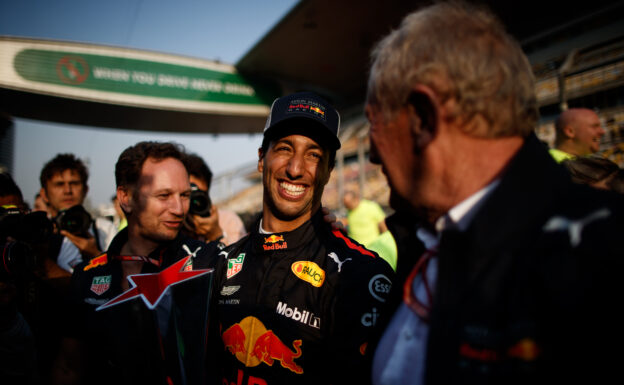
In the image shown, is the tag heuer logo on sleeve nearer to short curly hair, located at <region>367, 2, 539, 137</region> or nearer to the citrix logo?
the citrix logo

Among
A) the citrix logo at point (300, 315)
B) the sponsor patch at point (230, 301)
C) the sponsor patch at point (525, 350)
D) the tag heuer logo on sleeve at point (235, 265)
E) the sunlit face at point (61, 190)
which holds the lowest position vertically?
the citrix logo at point (300, 315)

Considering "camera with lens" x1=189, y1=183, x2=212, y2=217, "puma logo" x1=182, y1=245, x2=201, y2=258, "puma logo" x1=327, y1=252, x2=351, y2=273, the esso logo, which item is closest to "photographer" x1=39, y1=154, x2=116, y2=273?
"camera with lens" x1=189, y1=183, x2=212, y2=217

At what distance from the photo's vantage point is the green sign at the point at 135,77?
9.77m

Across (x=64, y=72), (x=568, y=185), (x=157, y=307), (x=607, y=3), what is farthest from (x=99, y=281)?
(x=607, y=3)

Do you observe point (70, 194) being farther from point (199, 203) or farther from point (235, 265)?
point (235, 265)

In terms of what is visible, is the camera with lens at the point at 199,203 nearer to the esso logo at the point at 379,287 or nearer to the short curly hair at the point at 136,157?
the short curly hair at the point at 136,157

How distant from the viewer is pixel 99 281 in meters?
2.01

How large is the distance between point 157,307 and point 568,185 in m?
1.17

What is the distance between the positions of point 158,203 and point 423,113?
5.78 feet

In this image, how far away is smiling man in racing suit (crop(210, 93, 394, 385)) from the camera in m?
1.36

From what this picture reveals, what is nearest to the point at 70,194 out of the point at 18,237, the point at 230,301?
the point at 18,237

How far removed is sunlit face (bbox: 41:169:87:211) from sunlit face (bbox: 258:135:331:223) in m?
2.97

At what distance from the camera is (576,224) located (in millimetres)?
678

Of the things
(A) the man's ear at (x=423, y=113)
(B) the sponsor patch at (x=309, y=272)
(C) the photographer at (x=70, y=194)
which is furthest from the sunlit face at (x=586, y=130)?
(C) the photographer at (x=70, y=194)
